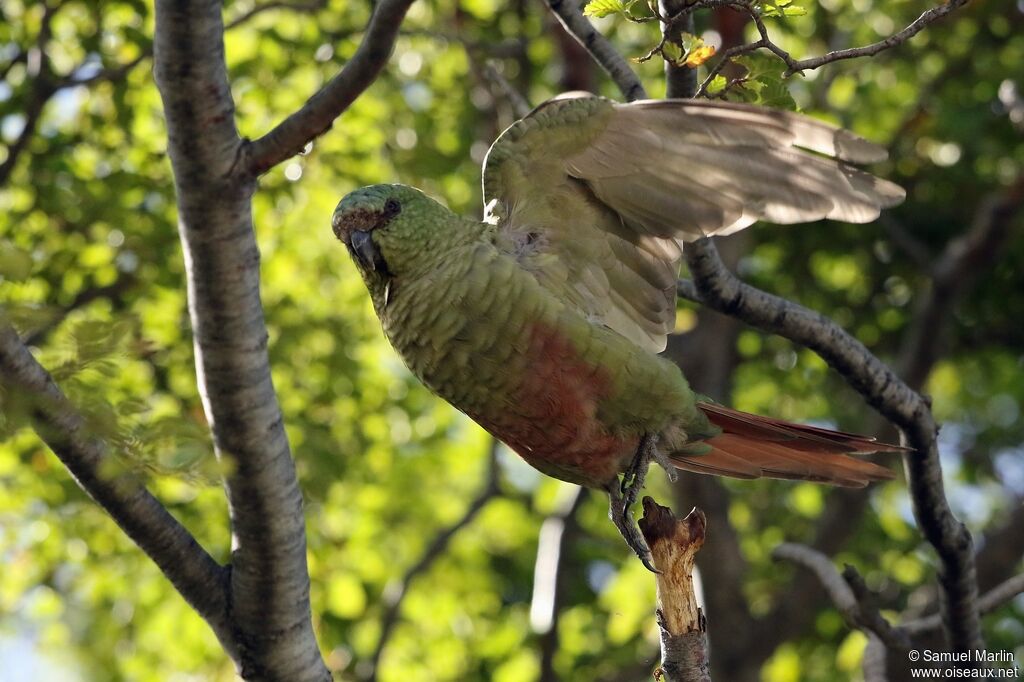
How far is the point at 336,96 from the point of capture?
2.87 meters

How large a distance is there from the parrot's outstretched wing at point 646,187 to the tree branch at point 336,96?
0.75 meters

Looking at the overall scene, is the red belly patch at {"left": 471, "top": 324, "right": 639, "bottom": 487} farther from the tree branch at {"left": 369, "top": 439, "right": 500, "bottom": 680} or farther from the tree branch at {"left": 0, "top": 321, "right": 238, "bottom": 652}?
the tree branch at {"left": 369, "top": 439, "right": 500, "bottom": 680}

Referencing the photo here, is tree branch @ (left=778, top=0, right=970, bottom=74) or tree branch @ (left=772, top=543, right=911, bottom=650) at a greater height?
tree branch @ (left=778, top=0, right=970, bottom=74)

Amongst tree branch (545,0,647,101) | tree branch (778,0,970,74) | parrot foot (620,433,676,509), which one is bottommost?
parrot foot (620,433,676,509)

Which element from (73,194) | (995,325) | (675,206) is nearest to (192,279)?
(675,206)

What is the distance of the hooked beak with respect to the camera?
11.8ft

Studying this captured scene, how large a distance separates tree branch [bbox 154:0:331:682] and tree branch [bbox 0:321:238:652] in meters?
0.09

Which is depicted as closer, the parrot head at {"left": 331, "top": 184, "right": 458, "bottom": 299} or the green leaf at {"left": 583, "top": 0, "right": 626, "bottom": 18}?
the green leaf at {"left": 583, "top": 0, "right": 626, "bottom": 18}

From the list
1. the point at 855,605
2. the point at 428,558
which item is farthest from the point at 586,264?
the point at 428,558

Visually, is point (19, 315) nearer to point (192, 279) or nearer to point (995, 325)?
point (192, 279)

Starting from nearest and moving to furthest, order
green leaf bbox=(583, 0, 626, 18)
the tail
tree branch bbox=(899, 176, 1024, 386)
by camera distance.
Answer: green leaf bbox=(583, 0, 626, 18), the tail, tree branch bbox=(899, 176, 1024, 386)

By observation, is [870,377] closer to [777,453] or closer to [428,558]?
[777,453]

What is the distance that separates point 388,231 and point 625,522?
1186 mm

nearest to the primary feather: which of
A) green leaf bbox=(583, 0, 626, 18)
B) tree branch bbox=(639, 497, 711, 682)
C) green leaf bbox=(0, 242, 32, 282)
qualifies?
green leaf bbox=(583, 0, 626, 18)
